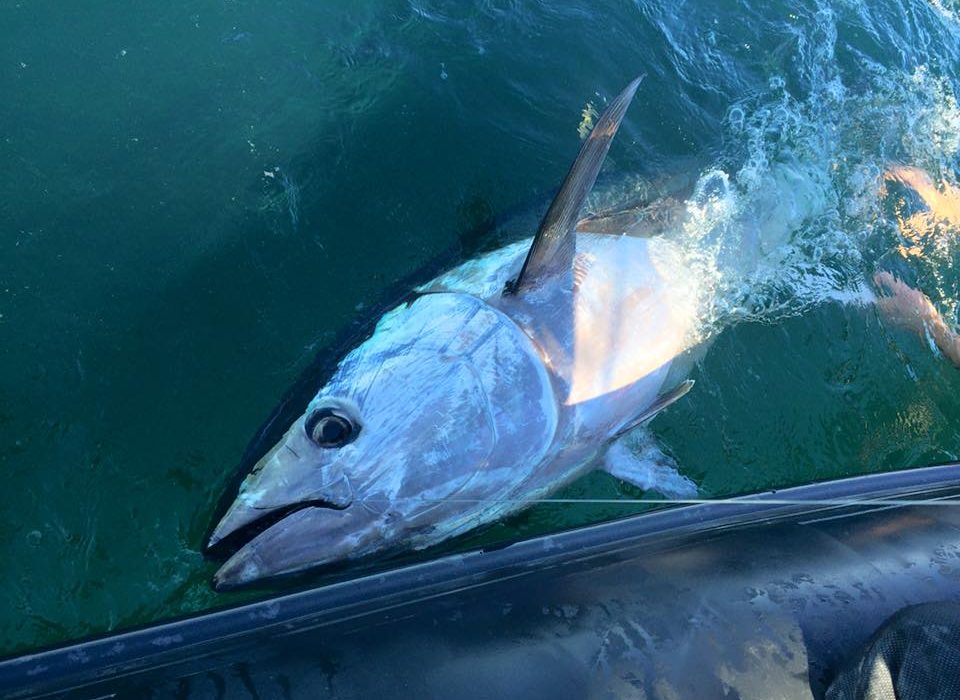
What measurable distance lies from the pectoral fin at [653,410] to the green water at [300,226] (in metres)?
0.33

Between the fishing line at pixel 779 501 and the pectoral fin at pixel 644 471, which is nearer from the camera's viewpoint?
the fishing line at pixel 779 501

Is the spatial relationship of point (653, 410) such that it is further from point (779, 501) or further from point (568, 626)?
point (568, 626)

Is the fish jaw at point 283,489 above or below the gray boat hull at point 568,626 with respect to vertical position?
above

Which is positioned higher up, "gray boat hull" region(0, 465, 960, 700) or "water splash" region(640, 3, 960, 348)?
"water splash" region(640, 3, 960, 348)

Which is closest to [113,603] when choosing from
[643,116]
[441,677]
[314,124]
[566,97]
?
[441,677]

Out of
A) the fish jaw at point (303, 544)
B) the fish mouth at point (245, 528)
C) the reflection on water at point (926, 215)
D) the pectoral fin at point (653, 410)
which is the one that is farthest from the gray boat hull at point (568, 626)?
the reflection on water at point (926, 215)

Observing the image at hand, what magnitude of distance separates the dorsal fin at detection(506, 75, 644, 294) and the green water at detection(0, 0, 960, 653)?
67cm

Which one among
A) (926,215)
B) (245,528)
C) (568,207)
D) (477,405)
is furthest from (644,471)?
(926,215)

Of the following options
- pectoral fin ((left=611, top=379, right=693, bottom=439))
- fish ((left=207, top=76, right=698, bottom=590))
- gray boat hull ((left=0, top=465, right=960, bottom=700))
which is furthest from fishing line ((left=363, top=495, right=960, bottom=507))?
pectoral fin ((left=611, top=379, right=693, bottom=439))

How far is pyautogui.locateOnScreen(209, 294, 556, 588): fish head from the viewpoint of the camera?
2.56m

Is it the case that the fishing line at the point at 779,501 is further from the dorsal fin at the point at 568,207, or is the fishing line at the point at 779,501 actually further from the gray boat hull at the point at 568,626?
the dorsal fin at the point at 568,207

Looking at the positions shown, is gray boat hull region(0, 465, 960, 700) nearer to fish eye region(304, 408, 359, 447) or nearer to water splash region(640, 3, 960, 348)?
fish eye region(304, 408, 359, 447)

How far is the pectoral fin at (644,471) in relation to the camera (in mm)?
3322

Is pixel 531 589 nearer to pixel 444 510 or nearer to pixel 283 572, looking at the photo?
pixel 444 510
